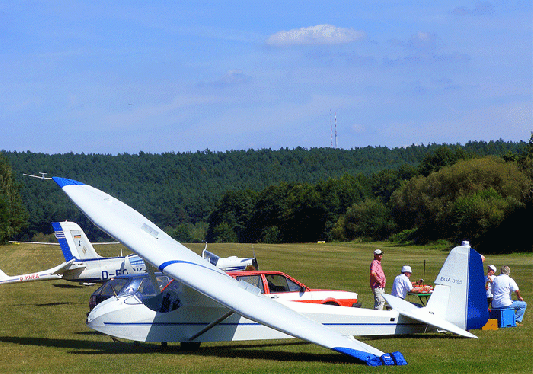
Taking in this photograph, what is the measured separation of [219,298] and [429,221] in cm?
7118

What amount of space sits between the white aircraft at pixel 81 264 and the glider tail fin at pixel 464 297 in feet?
35.0

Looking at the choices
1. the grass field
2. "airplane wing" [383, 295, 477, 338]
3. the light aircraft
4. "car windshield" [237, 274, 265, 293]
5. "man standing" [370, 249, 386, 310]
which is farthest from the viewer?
the light aircraft

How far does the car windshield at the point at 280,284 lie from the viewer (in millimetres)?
14406

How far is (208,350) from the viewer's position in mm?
12156

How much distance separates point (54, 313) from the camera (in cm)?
1891

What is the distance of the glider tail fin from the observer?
12070mm

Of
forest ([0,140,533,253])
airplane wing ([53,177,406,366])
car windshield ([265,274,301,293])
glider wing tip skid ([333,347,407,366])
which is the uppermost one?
airplane wing ([53,177,406,366])

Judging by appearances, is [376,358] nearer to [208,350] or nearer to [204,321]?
[204,321]

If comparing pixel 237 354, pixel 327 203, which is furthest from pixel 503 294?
pixel 327 203

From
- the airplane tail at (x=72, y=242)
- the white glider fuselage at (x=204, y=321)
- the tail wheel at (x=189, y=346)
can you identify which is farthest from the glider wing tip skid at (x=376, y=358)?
the airplane tail at (x=72, y=242)

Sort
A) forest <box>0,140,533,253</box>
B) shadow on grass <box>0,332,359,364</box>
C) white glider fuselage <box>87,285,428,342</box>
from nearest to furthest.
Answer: shadow on grass <box>0,332,359,364</box> → white glider fuselage <box>87,285,428,342</box> → forest <box>0,140,533,253</box>

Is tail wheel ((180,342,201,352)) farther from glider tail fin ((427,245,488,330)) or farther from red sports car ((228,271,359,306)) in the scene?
glider tail fin ((427,245,488,330))

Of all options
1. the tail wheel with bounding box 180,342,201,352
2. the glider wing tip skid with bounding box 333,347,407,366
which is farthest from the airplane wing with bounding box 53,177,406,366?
the tail wheel with bounding box 180,342,201,352

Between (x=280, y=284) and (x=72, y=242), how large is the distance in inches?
447
